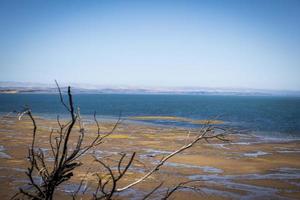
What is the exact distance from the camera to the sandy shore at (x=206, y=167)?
13273 millimetres

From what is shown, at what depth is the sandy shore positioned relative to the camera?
1327 centimetres

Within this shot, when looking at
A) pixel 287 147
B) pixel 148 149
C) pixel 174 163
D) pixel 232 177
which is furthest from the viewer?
pixel 287 147

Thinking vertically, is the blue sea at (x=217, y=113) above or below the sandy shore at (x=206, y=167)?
below

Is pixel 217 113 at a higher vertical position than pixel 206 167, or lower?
lower

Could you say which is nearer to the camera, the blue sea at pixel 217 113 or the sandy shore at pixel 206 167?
the sandy shore at pixel 206 167

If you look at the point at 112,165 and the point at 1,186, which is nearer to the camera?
the point at 1,186

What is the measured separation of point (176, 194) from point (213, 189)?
6.26ft

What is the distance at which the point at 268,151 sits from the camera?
24062mm

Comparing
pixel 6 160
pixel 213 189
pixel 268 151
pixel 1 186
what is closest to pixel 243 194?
pixel 213 189

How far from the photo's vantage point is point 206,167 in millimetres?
18016

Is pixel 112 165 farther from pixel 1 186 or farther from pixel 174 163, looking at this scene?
pixel 1 186

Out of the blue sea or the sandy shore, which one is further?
the blue sea

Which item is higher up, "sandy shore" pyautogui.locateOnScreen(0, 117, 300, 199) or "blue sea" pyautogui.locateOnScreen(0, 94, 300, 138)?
"sandy shore" pyautogui.locateOnScreen(0, 117, 300, 199)

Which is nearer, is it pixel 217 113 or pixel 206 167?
pixel 206 167
